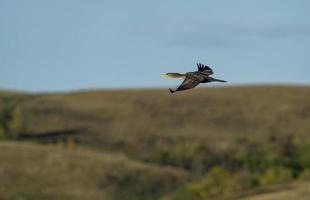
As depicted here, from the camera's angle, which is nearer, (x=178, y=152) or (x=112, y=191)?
(x=112, y=191)

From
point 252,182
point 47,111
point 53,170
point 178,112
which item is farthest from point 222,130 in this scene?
point 53,170

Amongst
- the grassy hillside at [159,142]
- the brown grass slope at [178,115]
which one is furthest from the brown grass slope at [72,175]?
the brown grass slope at [178,115]

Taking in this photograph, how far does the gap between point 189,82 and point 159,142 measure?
6320 inches

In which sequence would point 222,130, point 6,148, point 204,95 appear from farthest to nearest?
point 204,95 < point 222,130 < point 6,148

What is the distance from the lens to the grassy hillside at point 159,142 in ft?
426

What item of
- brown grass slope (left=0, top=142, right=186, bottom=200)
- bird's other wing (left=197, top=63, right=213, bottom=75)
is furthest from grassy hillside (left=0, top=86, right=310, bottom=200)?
bird's other wing (left=197, top=63, right=213, bottom=75)

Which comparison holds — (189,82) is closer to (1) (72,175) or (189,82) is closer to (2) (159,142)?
(1) (72,175)

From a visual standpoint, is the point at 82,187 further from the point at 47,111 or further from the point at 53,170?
the point at 47,111

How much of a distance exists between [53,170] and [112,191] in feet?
26.5

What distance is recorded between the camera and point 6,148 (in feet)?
438

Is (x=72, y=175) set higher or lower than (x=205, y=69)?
lower

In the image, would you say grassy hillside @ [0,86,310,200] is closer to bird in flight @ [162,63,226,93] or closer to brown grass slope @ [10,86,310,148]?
brown grass slope @ [10,86,310,148]

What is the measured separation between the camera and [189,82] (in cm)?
1529

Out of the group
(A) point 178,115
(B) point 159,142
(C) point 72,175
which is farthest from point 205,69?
(A) point 178,115
